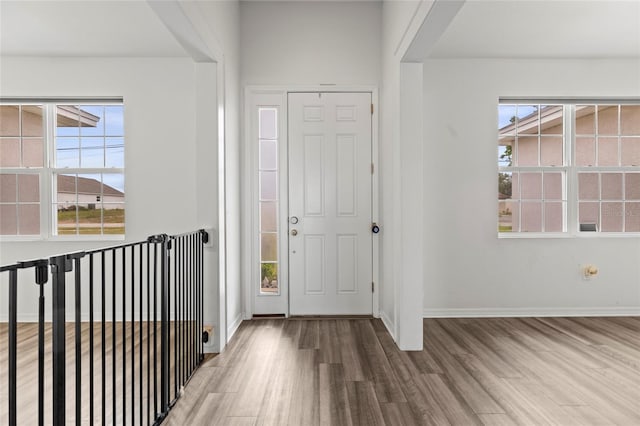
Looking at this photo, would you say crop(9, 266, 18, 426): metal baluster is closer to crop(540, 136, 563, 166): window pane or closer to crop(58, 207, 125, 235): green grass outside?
crop(58, 207, 125, 235): green grass outside

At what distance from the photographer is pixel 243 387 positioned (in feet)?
8.21

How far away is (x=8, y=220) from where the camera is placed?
4215mm

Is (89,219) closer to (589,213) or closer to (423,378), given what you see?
(423,378)

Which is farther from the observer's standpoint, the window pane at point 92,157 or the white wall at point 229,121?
the window pane at point 92,157

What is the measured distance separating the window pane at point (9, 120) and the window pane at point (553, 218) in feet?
19.1

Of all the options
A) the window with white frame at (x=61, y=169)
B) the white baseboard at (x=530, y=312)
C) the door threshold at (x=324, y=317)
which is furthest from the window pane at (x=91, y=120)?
the white baseboard at (x=530, y=312)

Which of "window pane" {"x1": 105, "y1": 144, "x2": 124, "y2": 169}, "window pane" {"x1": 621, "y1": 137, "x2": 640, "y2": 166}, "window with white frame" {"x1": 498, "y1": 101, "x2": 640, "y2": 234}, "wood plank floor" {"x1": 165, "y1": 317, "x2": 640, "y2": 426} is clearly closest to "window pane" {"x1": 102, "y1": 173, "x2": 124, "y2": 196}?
"window pane" {"x1": 105, "y1": 144, "x2": 124, "y2": 169}

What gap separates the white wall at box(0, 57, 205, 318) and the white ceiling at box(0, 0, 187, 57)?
14cm

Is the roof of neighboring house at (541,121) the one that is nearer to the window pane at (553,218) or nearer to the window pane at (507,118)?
the window pane at (507,118)

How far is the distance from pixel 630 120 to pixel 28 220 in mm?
6677

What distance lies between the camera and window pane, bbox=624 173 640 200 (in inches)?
169

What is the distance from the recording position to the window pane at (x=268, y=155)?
4105 mm

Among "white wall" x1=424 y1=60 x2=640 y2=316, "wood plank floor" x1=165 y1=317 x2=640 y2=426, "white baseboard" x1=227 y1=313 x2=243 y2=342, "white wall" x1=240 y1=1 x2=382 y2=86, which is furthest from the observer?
"white wall" x1=424 y1=60 x2=640 y2=316

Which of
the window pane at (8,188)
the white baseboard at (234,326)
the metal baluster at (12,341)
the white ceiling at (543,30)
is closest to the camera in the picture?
the metal baluster at (12,341)
